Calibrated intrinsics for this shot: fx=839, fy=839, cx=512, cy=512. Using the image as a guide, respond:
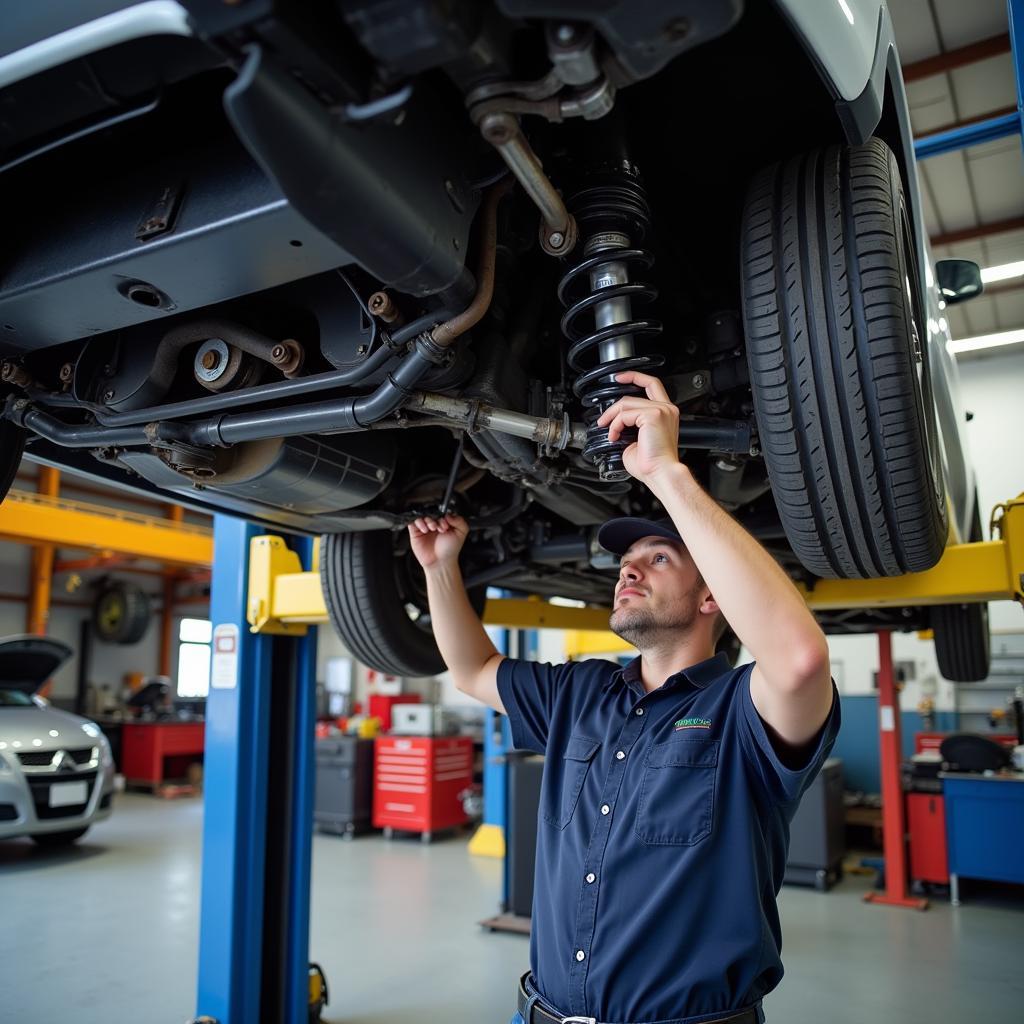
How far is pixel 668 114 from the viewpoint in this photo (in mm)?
1409

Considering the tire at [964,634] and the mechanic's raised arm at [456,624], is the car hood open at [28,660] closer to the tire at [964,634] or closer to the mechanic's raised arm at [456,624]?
the mechanic's raised arm at [456,624]

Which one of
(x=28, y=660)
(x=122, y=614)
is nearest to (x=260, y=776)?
(x=28, y=660)

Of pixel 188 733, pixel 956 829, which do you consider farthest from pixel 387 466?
pixel 188 733

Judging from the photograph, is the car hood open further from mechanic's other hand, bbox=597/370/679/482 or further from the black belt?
mechanic's other hand, bbox=597/370/679/482

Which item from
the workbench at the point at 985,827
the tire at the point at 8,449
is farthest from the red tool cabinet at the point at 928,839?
the tire at the point at 8,449

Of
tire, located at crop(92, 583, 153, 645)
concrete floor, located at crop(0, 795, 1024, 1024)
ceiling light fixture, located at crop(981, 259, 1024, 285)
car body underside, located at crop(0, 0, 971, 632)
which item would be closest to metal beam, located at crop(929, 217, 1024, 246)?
ceiling light fixture, located at crop(981, 259, 1024, 285)

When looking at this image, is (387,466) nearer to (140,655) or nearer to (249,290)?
(249,290)

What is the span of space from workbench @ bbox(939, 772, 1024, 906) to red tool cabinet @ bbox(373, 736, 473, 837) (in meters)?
4.13

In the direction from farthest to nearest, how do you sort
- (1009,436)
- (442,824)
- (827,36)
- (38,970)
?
(1009,436) → (442,824) → (38,970) → (827,36)

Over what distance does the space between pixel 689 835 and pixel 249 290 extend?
1.09m

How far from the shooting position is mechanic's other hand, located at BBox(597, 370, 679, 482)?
4.10ft

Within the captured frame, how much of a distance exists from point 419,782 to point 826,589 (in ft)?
18.4

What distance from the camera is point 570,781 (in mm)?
1595

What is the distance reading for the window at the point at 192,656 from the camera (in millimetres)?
17391
